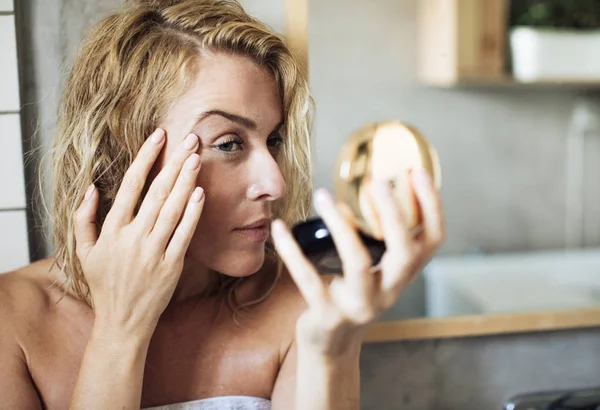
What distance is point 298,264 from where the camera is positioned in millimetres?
502

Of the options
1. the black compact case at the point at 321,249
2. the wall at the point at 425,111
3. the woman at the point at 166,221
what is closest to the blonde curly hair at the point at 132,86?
the woman at the point at 166,221

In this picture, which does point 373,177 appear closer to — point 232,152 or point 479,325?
point 232,152

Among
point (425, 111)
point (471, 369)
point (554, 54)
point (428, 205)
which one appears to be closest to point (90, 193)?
point (428, 205)

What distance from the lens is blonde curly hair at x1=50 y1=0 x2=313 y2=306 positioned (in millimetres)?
705

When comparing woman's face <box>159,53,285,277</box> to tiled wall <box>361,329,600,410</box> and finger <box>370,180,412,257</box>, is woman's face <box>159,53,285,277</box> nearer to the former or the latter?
finger <box>370,180,412,257</box>

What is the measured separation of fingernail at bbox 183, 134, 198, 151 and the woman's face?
2 cm

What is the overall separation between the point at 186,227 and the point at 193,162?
0.07 metres

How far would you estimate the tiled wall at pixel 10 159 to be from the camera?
817 mm

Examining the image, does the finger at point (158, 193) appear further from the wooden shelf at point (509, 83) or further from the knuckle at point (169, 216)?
the wooden shelf at point (509, 83)

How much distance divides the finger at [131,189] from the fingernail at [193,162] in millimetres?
54

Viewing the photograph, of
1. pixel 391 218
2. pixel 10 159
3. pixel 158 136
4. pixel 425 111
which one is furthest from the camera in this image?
pixel 425 111

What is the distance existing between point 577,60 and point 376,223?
705 millimetres

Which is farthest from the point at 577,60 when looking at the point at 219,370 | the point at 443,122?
the point at 219,370

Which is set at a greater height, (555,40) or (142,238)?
(555,40)
